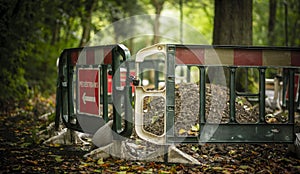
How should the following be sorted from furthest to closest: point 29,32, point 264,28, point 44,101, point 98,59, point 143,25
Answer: point 143,25 → point 264,28 → point 44,101 → point 29,32 → point 98,59

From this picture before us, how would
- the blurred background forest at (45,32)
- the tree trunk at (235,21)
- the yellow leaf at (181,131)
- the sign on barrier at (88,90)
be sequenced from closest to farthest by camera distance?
the sign on barrier at (88,90), the yellow leaf at (181,131), the tree trunk at (235,21), the blurred background forest at (45,32)

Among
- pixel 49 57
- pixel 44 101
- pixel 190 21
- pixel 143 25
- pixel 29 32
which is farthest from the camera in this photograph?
pixel 190 21

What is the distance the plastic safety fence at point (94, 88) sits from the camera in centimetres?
539

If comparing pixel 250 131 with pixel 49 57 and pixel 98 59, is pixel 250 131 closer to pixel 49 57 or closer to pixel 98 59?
pixel 98 59

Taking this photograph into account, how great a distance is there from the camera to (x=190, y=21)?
36.5 m

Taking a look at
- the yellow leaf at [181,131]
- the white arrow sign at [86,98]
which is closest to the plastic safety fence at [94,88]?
the white arrow sign at [86,98]

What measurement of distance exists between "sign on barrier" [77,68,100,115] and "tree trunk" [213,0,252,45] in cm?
443

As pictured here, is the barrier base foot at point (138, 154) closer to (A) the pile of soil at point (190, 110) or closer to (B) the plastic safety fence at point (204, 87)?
(B) the plastic safety fence at point (204, 87)

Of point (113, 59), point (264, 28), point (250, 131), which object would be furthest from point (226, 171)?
point (264, 28)

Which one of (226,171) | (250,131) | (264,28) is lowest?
(226,171)

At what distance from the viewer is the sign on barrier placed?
5809mm

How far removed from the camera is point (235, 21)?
369 inches

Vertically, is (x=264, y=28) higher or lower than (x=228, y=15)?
higher

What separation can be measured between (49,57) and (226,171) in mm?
12127
